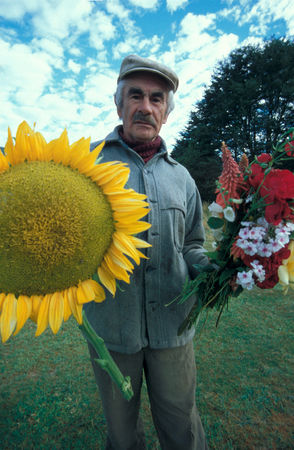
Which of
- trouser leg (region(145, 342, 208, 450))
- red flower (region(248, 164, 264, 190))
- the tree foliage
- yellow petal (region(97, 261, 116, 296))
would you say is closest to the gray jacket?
trouser leg (region(145, 342, 208, 450))

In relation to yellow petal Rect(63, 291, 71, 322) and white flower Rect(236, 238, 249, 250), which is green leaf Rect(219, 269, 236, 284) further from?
yellow petal Rect(63, 291, 71, 322)

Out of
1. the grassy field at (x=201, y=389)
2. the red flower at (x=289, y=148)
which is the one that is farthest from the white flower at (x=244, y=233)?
the grassy field at (x=201, y=389)

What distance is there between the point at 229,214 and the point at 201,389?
110 inches

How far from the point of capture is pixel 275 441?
8.35ft

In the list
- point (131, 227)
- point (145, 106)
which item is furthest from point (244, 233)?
point (145, 106)

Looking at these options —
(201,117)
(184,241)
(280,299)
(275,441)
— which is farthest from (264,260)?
(201,117)

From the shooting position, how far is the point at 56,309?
0.88 metres

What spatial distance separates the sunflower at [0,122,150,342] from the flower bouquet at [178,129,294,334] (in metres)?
0.54

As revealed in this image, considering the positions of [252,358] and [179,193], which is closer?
[179,193]

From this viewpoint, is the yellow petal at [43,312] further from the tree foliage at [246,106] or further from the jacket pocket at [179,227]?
the tree foliage at [246,106]

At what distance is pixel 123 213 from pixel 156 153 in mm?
1107

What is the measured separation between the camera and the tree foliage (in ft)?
67.9

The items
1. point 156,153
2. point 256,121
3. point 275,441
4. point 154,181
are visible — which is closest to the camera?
point 154,181

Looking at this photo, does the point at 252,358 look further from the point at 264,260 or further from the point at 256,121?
the point at 256,121
